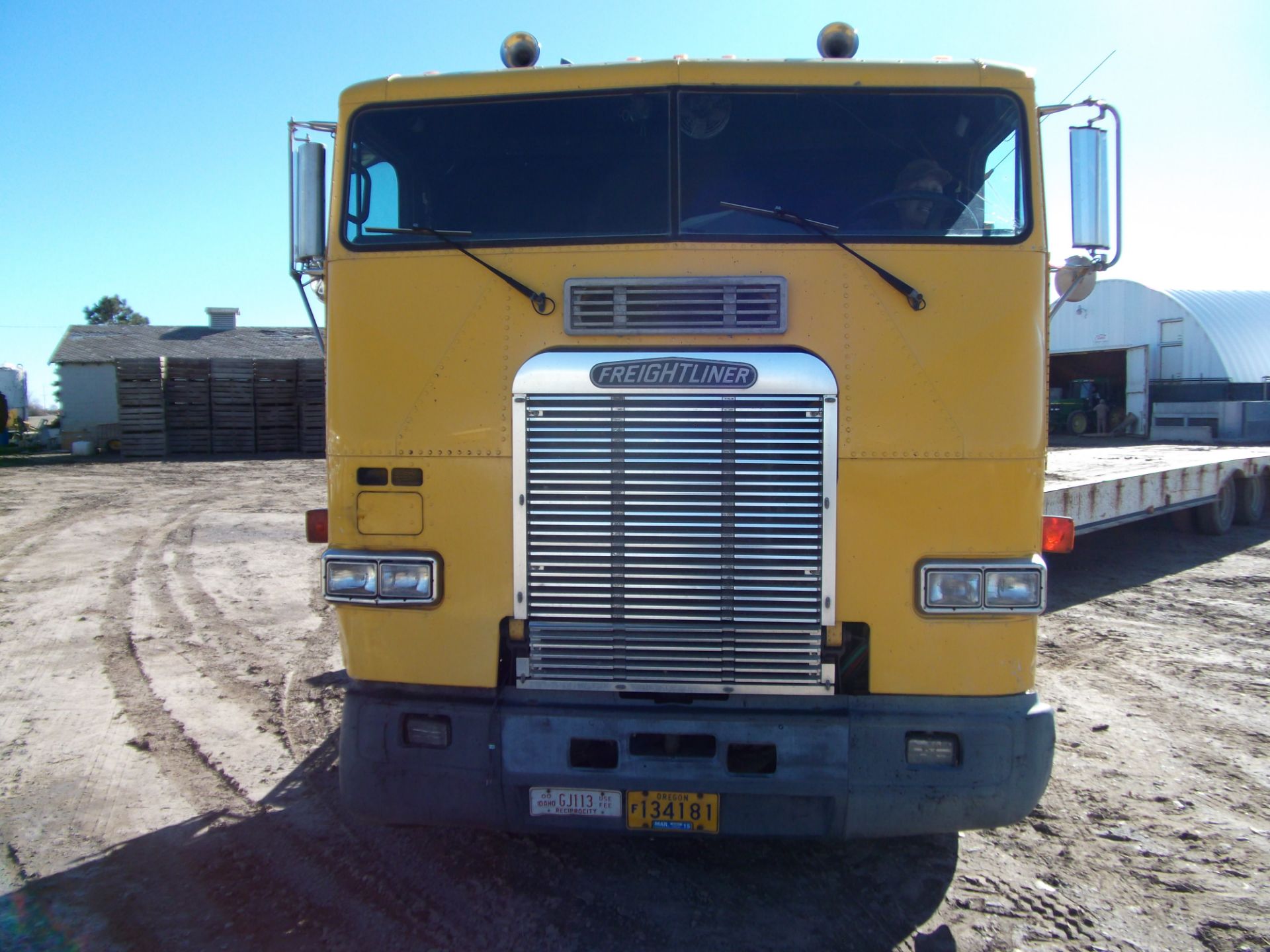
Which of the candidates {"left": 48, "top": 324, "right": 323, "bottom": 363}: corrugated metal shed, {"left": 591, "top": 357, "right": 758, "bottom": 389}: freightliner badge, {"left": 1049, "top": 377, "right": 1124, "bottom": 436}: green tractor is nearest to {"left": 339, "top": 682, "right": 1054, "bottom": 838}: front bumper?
{"left": 591, "top": 357, "right": 758, "bottom": 389}: freightliner badge

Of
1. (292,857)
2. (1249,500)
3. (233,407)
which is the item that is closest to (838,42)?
(292,857)

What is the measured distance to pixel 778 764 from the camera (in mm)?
2980

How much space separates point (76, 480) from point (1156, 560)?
20.6 meters

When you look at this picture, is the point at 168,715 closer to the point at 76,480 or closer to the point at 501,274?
the point at 501,274

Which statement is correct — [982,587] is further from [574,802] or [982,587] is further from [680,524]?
[574,802]

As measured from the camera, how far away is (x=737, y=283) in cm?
310

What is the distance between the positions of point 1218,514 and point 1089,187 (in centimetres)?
1002

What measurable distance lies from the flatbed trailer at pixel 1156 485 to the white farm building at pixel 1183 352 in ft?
52.9

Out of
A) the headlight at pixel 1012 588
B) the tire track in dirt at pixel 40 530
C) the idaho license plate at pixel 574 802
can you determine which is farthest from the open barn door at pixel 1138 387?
the idaho license plate at pixel 574 802

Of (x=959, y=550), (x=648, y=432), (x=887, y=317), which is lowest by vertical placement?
(x=959, y=550)

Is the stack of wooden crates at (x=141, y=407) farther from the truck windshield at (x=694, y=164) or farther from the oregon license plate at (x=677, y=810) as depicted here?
the oregon license plate at (x=677, y=810)

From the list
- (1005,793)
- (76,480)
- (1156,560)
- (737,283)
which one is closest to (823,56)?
(737,283)

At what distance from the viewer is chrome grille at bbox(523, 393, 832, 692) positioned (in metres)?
3.04

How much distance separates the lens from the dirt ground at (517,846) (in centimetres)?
308
